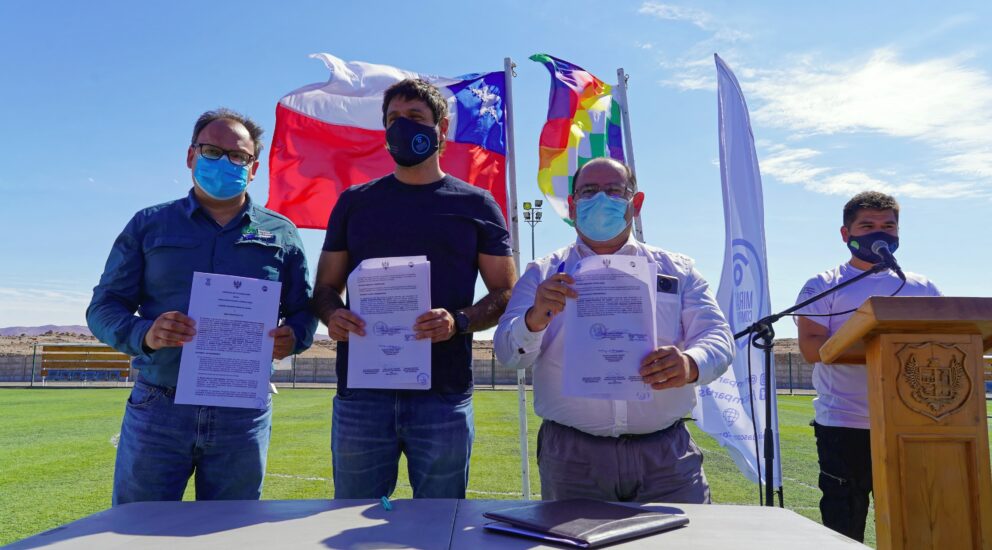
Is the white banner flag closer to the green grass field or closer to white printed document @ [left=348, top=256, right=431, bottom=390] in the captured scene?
the green grass field

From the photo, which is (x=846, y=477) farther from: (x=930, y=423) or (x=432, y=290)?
(x=432, y=290)

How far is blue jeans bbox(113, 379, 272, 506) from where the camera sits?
2.51 metres

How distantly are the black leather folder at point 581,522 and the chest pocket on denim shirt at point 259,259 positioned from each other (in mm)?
1499

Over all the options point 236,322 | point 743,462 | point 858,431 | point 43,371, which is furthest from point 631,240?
point 43,371

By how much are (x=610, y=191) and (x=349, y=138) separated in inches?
161

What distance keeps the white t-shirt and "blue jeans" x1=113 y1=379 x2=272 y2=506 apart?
9.33 feet

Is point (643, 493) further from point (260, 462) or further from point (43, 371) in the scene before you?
point (43, 371)

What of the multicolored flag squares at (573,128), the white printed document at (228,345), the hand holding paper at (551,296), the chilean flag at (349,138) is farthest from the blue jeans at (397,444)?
the chilean flag at (349,138)

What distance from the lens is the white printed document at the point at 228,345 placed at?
7.97 feet

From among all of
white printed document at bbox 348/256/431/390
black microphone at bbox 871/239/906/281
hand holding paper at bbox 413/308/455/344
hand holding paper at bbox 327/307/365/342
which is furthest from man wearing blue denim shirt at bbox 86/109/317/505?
black microphone at bbox 871/239/906/281

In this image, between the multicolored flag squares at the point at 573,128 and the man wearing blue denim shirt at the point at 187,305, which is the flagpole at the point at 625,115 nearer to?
the multicolored flag squares at the point at 573,128

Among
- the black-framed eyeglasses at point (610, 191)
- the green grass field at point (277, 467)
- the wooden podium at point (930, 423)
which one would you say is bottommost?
the green grass field at point (277, 467)

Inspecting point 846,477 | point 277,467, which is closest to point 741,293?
point 846,477

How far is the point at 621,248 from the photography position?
8.58 feet
